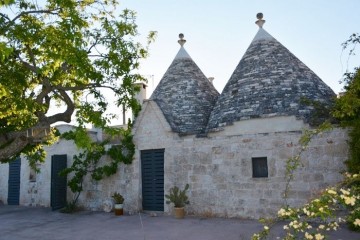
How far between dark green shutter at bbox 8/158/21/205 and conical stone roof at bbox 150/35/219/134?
907 cm

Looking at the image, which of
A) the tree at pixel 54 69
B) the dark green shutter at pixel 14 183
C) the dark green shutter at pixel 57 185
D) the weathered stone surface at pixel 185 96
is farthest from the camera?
the dark green shutter at pixel 14 183

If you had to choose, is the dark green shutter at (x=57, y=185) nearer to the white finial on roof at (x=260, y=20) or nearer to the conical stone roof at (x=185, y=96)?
the conical stone roof at (x=185, y=96)

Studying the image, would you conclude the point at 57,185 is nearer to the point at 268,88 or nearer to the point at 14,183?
the point at 14,183

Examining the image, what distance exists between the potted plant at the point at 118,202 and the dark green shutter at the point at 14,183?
7.82 m

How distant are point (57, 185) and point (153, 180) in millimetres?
5032

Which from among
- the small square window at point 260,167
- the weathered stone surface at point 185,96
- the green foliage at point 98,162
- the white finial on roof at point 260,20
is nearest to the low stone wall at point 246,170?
the small square window at point 260,167

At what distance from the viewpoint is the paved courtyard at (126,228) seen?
8578mm

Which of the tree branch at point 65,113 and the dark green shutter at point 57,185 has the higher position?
the tree branch at point 65,113

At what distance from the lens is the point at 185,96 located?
49.1 feet

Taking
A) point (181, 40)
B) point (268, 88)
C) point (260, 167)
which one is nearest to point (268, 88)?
point (268, 88)

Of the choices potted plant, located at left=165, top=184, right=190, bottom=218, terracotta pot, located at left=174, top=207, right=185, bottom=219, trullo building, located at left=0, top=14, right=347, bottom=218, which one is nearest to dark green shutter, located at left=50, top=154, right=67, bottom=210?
trullo building, located at left=0, top=14, right=347, bottom=218

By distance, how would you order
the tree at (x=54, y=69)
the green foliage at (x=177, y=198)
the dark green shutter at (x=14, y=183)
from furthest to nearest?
the dark green shutter at (x=14, y=183)
the green foliage at (x=177, y=198)
the tree at (x=54, y=69)

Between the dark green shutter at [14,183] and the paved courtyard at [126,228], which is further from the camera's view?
the dark green shutter at [14,183]

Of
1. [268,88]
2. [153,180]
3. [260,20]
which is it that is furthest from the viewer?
[260,20]
